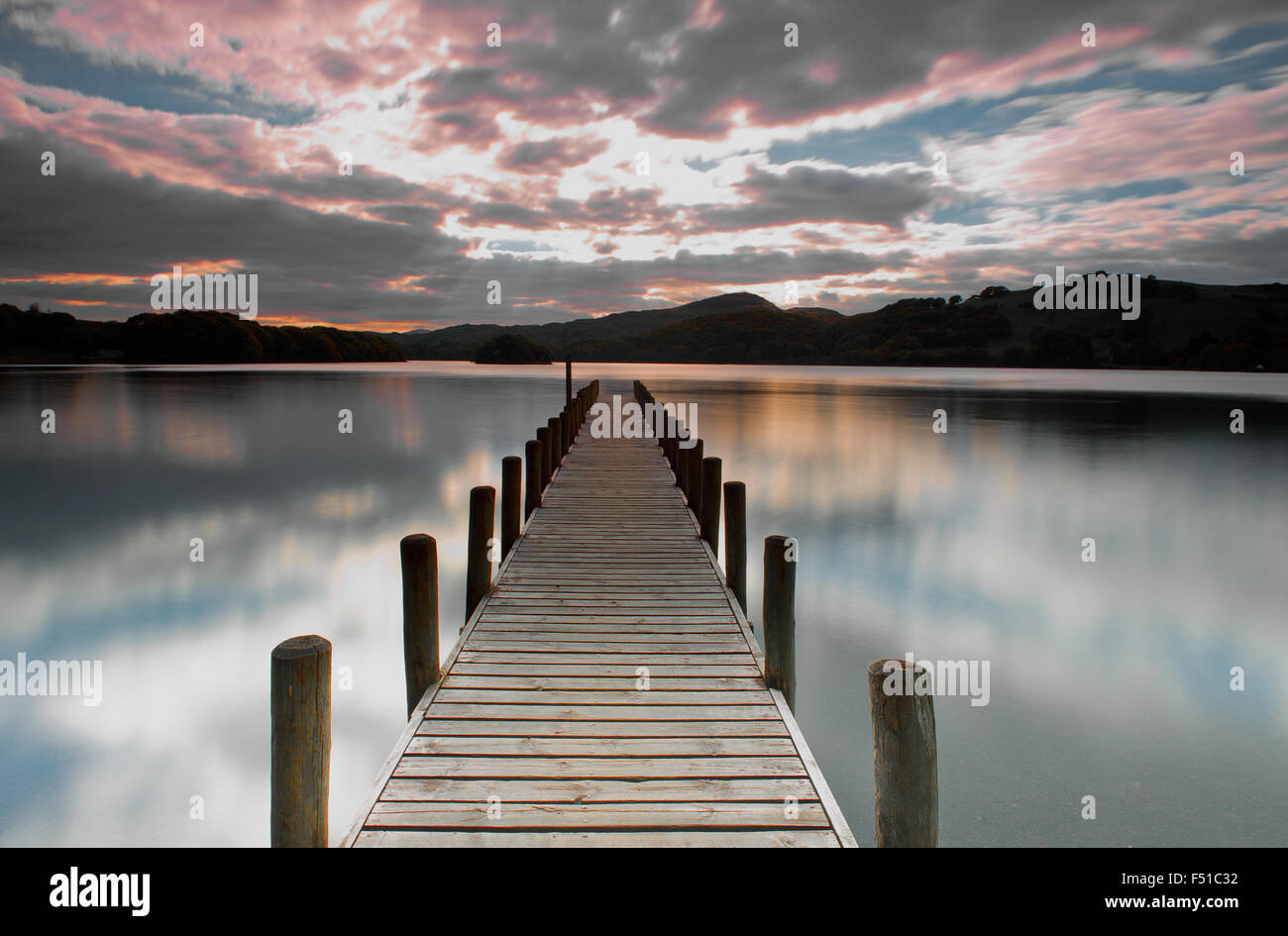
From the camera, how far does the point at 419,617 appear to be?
4.41 m

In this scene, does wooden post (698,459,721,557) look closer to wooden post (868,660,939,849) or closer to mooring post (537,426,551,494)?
mooring post (537,426,551,494)

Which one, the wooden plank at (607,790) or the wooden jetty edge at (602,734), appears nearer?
the wooden jetty edge at (602,734)

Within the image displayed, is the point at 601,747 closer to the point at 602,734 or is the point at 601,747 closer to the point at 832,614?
the point at 602,734

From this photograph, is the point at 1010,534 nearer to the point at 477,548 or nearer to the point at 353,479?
the point at 477,548

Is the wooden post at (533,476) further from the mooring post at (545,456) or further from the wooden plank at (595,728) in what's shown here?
the wooden plank at (595,728)

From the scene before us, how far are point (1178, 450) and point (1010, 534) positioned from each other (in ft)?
51.1

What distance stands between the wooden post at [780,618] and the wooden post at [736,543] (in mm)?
1328

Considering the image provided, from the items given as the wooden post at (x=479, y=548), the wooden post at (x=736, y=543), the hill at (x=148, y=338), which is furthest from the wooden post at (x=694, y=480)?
the hill at (x=148, y=338)

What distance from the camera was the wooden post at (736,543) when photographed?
6365 millimetres

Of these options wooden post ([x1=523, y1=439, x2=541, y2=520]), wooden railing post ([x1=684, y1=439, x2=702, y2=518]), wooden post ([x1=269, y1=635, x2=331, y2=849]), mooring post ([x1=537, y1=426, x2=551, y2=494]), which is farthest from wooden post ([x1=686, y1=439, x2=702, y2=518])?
wooden post ([x1=269, y1=635, x2=331, y2=849])

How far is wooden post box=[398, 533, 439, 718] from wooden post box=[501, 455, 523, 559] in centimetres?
314

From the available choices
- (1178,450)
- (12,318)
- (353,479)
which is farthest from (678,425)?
(12,318)
